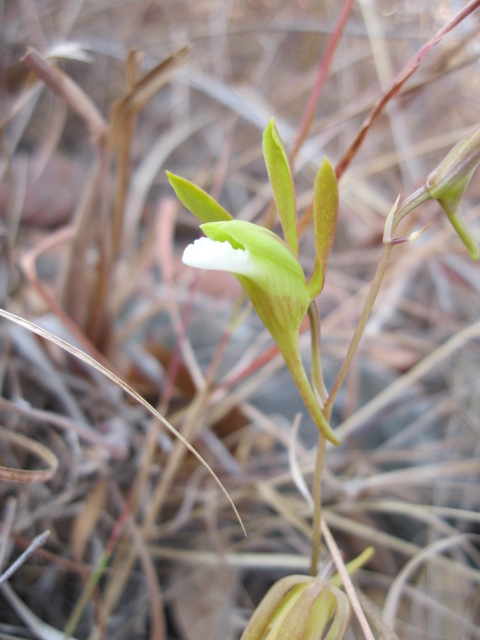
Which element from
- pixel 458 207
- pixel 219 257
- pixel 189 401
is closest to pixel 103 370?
pixel 219 257

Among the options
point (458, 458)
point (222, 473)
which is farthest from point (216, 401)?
point (458, 458)

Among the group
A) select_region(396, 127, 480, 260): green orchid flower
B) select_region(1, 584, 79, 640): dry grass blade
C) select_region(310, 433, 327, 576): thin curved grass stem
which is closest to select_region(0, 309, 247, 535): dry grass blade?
select_region(310, 433, 327, 576): thin curved grass stem

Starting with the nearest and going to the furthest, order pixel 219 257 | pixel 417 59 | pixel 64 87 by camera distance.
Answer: pixel 219 257 → pixel 417 59 → pixel 64 87

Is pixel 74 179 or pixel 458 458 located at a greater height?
pixel 74 179

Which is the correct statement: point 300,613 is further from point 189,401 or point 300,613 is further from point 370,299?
point 189,401

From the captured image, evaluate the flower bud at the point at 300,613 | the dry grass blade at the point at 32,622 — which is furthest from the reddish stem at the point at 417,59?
the dry grass blade at the point at 32,622

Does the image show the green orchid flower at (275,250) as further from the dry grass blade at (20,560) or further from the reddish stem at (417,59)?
the dry grass blade at (20,560)

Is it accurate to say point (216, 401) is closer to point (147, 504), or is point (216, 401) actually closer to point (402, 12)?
point (147, 504)
